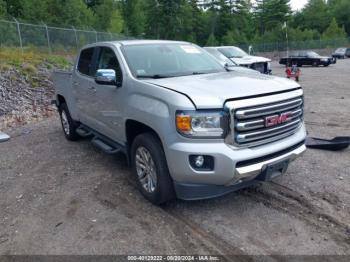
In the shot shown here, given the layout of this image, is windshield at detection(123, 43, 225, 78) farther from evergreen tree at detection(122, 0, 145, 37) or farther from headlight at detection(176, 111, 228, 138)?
evergreen tree at detection(122, 0, 145, 37)

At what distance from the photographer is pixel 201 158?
3609mm

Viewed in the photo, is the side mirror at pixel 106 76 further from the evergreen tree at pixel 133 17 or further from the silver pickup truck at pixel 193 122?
the evergreen tree at pixel 133 17

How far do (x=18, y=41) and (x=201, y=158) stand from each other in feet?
61.4

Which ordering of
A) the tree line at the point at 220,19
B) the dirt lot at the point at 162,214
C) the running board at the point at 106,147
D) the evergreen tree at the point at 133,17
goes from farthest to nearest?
the evergreen tree at the point at 133,17, the tree line at the point at 220,19, the running board at the point at 106,147, the dirt lot at the point at 162,214

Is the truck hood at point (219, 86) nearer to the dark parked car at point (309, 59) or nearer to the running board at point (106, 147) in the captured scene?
the running board at point (106, 147)

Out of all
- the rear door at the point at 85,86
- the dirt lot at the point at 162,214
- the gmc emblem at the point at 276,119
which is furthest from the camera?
the rear door at the point at 85,86

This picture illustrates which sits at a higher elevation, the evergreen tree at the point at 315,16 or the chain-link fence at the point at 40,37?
the evergreen tree at the point at 315,16

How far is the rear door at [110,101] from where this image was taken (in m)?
4.68

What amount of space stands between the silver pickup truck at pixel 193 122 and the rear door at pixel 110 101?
0.05ft

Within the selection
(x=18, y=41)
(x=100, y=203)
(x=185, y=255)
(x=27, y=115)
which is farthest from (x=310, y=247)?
(x=18, y=41)

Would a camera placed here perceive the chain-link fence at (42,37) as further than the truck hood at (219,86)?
Yes

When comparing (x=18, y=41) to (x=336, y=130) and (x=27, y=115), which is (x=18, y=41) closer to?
(x=27, y=115)

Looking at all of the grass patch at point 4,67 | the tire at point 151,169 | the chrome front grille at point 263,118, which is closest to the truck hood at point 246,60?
the grass patch at point 4,67

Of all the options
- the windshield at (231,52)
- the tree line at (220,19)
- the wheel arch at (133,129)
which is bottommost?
the wheel arch at (133,129)
